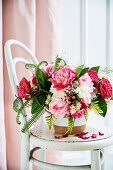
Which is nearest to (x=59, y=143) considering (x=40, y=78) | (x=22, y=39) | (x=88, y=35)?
(x=40, y=78)

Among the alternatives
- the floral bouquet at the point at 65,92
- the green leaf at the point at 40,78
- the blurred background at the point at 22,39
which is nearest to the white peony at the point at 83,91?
the floral bouquet at the point at 65,92

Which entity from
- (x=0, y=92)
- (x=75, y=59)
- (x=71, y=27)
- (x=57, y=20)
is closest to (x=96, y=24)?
(x=71, y=27)

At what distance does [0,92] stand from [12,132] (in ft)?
0.89

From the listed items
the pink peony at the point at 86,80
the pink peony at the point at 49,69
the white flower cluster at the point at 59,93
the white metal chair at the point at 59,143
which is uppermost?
the pink peony at the point at 49,69

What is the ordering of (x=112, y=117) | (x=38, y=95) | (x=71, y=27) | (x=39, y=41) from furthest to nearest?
(x=112, y=117)
(x=71, y=27)
(x=39, y=41)
(x=38, y=95)

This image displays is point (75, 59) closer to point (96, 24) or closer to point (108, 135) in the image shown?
point (96, 24)

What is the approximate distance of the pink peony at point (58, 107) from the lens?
0.71m

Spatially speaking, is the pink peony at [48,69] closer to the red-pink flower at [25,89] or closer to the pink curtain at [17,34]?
the red-pink flower at [25,89]

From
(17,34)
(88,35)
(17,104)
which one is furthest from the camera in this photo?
(88,35)

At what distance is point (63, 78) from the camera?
70 cm

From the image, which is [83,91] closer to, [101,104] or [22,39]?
[101,104]

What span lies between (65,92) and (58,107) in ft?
0.19

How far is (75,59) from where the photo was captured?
1693 mm

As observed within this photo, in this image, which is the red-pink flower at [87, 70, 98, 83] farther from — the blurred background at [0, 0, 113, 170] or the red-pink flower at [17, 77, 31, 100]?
the blurred background at [0, 0, 113, 170]
